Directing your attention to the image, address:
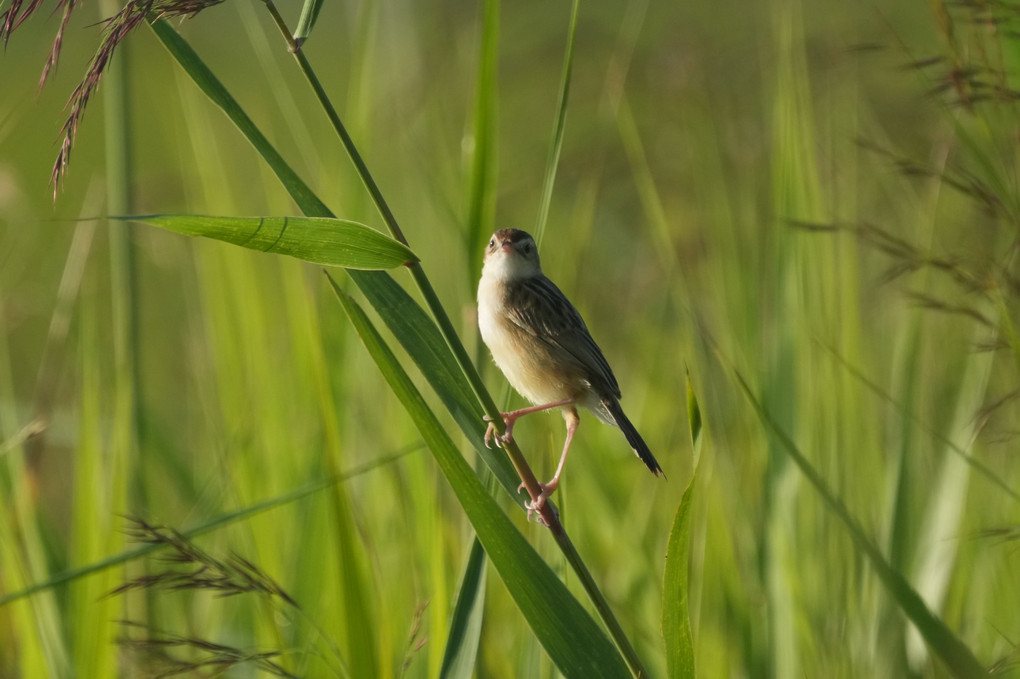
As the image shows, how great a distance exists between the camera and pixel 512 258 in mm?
3072

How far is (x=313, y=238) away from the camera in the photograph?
5.03 feet

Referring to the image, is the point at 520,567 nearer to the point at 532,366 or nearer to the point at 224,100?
the point at 224,100

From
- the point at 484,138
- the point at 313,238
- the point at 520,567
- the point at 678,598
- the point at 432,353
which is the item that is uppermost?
the point at 484,138

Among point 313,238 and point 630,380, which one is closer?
point 313,238

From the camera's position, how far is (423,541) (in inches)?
95.2

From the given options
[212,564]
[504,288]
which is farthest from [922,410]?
[212,564]

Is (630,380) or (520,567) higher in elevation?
(630,380)

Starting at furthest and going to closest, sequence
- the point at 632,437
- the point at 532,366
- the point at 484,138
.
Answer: the point at 532,366
the point at 632,437
the point at 484,138

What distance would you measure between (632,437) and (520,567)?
1087 millimetres

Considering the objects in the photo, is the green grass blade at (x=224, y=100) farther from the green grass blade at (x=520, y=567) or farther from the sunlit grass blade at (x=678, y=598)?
the sunlit grass blade at (x=678, y=598)

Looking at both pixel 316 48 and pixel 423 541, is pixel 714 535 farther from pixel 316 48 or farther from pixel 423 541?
pixel 316 48

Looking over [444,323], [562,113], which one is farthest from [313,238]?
[562,113]

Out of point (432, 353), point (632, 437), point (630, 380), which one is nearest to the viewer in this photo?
point (432, 353)

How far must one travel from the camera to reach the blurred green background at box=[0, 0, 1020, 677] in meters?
2.30
